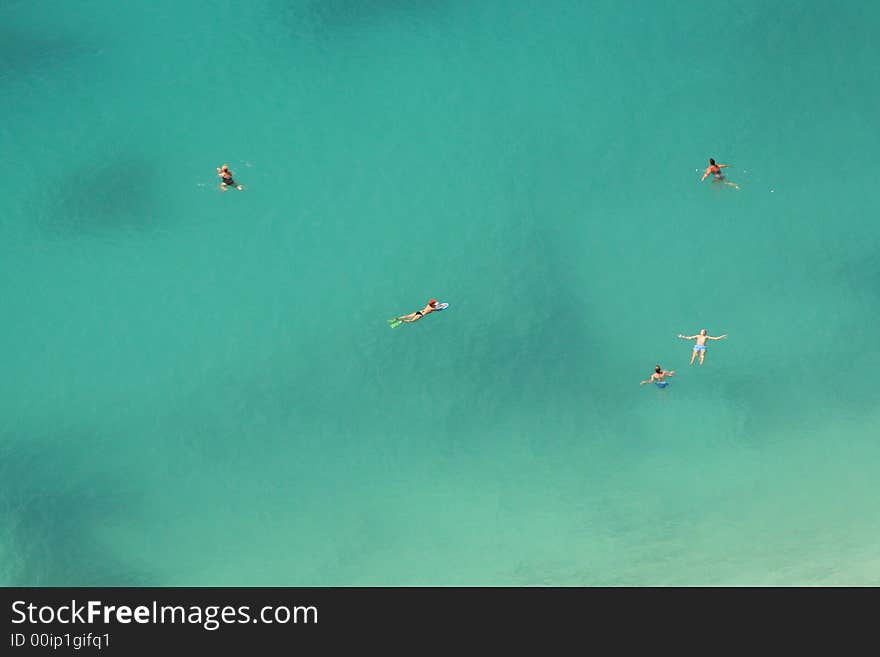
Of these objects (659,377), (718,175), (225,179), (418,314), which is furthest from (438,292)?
(718,175)

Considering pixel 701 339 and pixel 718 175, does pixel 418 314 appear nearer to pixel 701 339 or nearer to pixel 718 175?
pixel 701 339

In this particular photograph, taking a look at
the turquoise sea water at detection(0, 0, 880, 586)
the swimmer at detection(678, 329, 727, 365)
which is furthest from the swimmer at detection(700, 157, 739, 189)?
the swimmer at detection(678, 329, 727, 365)

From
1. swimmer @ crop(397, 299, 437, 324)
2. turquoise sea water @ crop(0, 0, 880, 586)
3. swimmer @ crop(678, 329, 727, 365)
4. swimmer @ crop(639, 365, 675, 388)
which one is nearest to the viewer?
turquoise sea water @ crop(0, 0, 880, 586)

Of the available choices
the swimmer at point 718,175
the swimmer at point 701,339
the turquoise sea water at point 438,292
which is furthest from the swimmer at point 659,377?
the swimmer at point 718,175

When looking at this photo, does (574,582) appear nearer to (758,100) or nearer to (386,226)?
(386,226)

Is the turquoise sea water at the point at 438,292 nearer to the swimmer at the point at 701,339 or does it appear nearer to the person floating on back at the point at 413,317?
the swimmer at the point at 701,339

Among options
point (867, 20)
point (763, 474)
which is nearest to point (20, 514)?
point (763, 474)

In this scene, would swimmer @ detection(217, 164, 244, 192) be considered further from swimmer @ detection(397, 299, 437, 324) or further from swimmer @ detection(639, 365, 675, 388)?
swimmer @ detection(639, 365, 675, 388)
